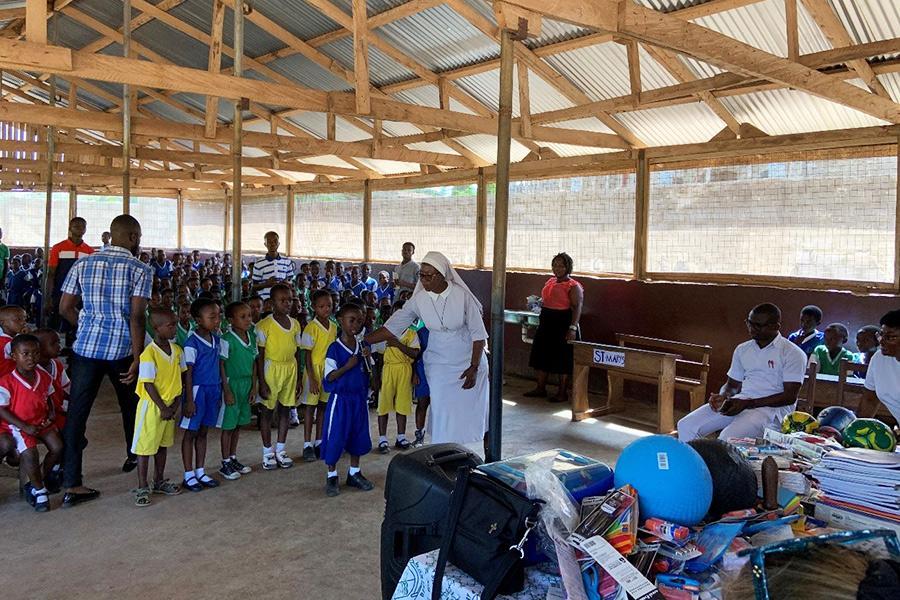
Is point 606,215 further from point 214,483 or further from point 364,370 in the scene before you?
point 214,483

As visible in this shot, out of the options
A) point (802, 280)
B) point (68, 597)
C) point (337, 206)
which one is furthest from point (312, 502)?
point (337, 206)

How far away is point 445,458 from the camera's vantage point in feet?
7.87

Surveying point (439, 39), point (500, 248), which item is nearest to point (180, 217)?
point (439, 39)

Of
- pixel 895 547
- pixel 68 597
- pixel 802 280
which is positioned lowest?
pixel 68 597

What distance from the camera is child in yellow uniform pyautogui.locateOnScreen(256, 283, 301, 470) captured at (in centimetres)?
534

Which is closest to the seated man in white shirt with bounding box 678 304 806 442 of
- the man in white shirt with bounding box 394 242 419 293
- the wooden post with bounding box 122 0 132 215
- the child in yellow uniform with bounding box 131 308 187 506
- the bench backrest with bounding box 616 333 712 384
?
the bench backrest with bounding box 616 333 712 384

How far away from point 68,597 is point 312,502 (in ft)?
5.25

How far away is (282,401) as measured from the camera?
5457mm

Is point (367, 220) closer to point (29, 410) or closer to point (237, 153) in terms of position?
point (237, 153)

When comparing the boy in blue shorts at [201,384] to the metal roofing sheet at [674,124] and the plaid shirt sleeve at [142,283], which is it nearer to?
the plaid shirt sleeve at [142,283]

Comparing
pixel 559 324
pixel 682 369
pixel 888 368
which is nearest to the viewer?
pixel 888 368

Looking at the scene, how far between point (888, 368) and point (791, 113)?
4247mm

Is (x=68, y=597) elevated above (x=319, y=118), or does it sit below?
below

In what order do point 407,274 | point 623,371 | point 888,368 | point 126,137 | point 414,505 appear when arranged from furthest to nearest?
point 407,274, point 126,137, point 623,371, point 888,368, point 414,505
